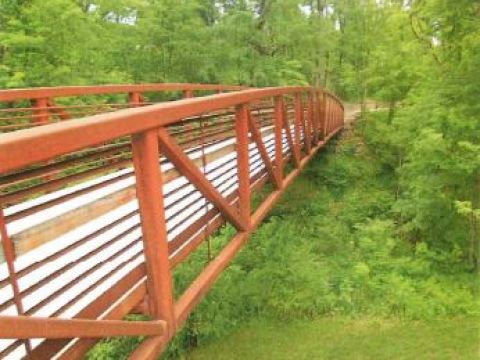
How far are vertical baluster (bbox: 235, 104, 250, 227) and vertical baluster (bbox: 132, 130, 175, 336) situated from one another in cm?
182

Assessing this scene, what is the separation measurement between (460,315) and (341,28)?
29574mm

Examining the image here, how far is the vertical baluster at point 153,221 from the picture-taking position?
2372 mm

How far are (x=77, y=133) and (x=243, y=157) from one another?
2689 mm

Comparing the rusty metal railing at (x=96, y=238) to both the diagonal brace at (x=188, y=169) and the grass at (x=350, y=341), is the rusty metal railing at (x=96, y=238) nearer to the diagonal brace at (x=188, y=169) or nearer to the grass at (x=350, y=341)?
the diagonal brace at (x=188, y=169)

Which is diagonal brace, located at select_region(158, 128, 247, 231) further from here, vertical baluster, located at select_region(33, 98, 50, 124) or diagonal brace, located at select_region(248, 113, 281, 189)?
vertical baluster, located at select_region(33, 98, 50, 124)

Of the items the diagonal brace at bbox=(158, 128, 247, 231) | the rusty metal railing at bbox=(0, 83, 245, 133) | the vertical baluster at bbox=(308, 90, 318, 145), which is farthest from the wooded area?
the diagonal brace at bbox=(158, 128, 247, 231)

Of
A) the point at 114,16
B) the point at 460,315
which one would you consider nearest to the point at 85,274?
the point at 460,315

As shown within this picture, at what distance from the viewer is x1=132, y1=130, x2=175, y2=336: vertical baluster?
7.78 ft

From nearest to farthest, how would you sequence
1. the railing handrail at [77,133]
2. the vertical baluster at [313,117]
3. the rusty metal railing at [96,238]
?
the railing handrail at [77,133]
the rusty metal railing at [96,238]
the vertical baluster at [313,117]

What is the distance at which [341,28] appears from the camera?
3381cm

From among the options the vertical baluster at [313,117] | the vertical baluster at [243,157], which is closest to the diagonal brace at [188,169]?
the vertical baluster at [243,157]

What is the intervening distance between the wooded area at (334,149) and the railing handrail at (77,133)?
5283 mm

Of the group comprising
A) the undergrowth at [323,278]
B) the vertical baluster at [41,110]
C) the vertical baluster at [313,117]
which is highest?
the vertical baluster at [41,110]

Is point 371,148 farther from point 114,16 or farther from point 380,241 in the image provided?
point 114,16
